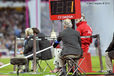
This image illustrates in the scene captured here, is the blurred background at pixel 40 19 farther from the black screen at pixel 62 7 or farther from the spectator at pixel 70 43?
the spectator at pixel 70 43

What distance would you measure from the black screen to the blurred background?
32.0 inches

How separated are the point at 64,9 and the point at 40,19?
45.8ft

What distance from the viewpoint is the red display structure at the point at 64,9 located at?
12.0m

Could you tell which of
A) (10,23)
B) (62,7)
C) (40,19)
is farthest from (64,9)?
(10,23)

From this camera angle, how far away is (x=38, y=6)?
25922mm

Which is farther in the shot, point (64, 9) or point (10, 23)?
point (10, 23)

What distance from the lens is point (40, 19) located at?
85.5 feet

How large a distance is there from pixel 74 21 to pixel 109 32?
3861mm

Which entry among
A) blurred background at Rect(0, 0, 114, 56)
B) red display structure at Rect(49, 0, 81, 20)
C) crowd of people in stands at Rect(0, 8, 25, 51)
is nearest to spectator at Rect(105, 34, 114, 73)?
red display structure at Rect(49, 0, 81, 20)

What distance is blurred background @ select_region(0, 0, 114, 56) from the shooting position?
606 inches

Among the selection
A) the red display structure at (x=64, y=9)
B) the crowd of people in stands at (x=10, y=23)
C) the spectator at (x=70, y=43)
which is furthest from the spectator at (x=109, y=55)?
the crowd of people in stands at (x=10, y=23)

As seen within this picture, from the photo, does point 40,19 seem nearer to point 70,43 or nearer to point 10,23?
point 10,23

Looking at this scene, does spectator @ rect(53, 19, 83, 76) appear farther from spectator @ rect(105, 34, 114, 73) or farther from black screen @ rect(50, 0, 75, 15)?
black screen @ rect(50, 0, 75, 15)

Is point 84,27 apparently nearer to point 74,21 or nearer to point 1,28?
point 74,21
